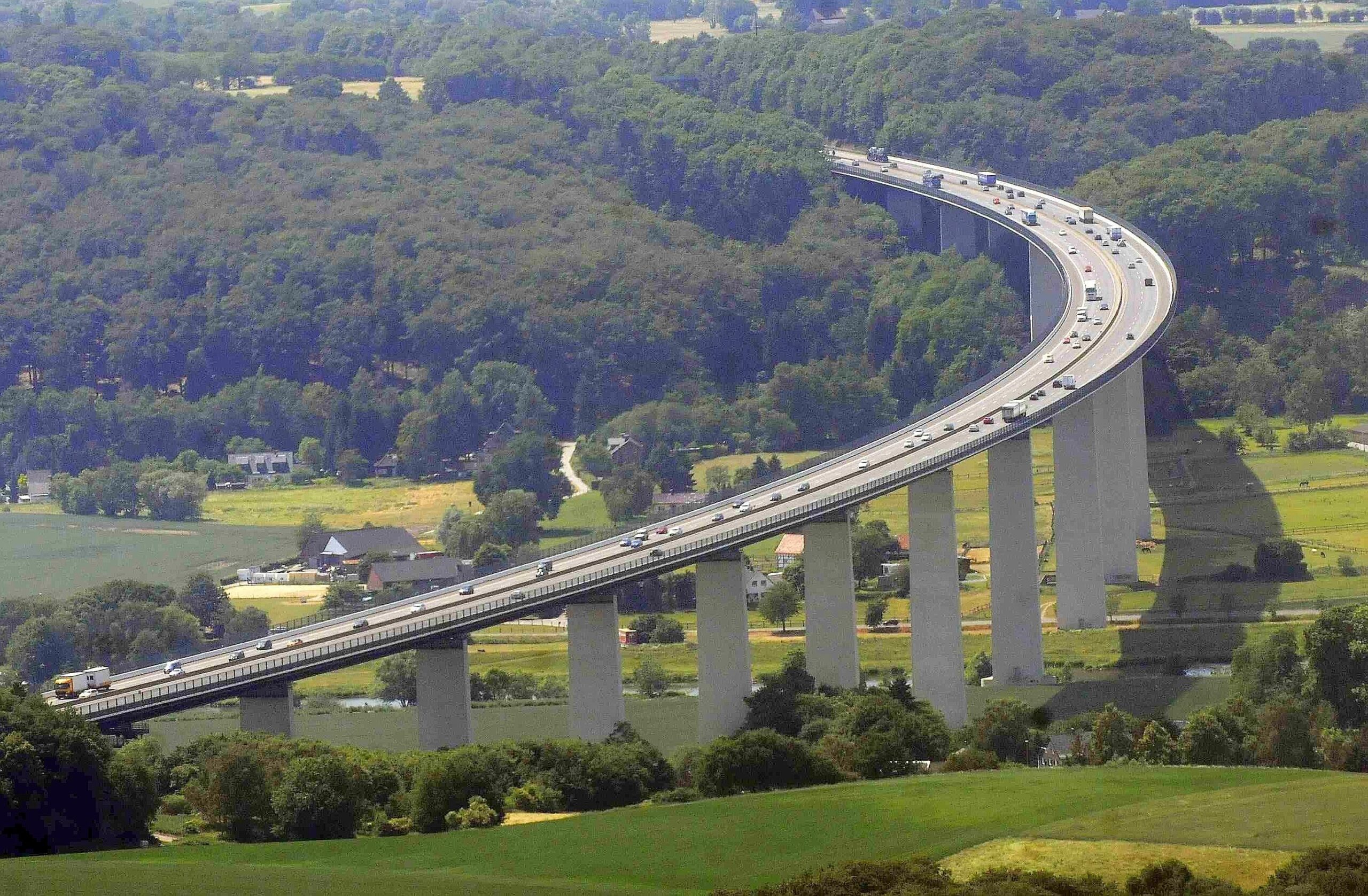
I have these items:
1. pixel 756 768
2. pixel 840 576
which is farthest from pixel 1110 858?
pixel 840 576

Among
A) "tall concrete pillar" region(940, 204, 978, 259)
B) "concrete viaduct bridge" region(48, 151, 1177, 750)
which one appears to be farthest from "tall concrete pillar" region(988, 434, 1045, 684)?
"tall concrete pillar" region(940, 204, 978, 259)

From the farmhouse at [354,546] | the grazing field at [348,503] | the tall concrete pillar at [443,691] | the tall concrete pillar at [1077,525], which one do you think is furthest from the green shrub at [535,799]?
the grazing field at [348,503]

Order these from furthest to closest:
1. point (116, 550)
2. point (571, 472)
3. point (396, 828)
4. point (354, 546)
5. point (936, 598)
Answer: point (571, 472)
point (116, 550)
point (354, 546)
point (936, 598)
point (396, 828)

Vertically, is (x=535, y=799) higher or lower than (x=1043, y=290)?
lower

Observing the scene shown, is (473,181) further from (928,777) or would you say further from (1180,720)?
(928,777)

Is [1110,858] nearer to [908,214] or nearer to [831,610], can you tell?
[831,610]
